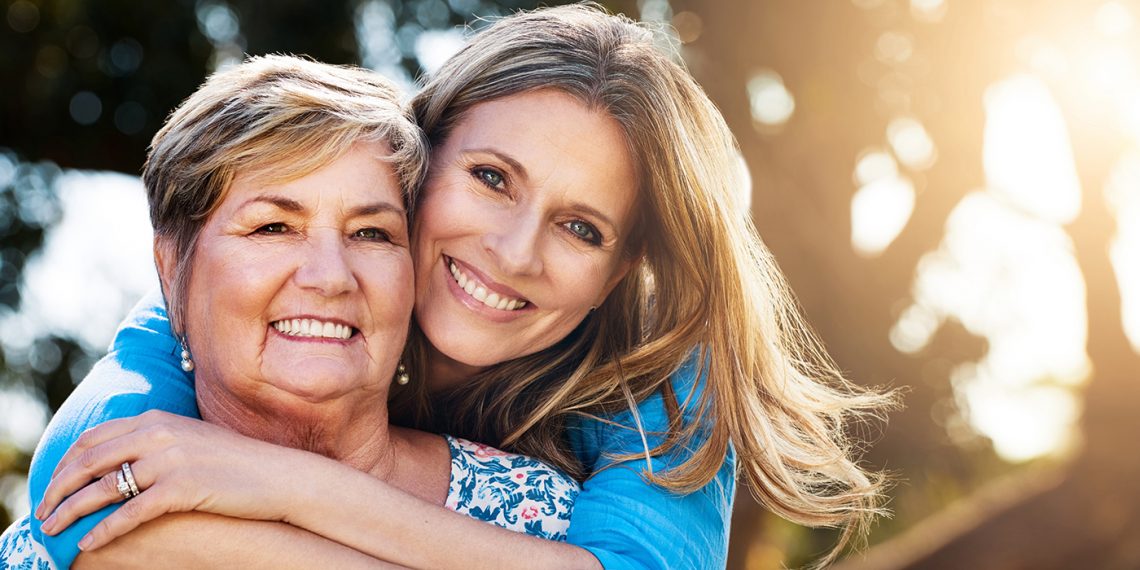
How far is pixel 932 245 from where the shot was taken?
7090 mm

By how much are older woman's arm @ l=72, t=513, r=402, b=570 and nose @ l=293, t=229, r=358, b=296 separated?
1.49ft

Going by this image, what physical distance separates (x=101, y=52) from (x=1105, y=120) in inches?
225

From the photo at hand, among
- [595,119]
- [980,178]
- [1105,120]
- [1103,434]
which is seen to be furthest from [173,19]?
[1103,434]

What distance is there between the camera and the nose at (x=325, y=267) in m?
2.27

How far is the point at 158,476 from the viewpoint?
6.79 ft

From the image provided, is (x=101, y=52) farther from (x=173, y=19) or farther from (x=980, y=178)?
(x=980, y=178)

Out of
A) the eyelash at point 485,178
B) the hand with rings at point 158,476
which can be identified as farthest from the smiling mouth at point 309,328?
the eyelash at point 485,178

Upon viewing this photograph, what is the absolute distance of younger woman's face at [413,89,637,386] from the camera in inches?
111

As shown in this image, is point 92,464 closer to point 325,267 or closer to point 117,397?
point 117,397

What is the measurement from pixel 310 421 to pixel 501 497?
46 cm

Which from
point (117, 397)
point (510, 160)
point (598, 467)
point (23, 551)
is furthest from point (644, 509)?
point (23, 551)

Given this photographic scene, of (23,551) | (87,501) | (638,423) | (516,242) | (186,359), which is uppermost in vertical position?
(516,242)

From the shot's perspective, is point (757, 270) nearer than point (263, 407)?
No

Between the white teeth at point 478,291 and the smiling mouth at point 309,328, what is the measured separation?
1.84 ft
